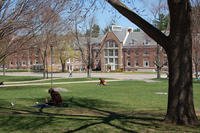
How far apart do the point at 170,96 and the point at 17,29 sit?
6.78 metres

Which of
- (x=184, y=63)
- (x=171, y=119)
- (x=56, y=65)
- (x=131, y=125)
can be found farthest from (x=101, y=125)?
(x=56, y=65)

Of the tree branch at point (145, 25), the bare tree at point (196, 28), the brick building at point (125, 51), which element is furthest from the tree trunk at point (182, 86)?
the brick building at point (125, 51)

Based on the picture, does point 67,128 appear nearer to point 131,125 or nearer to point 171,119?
point 131,125

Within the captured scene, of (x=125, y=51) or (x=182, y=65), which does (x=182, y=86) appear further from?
(x=125, y=51)

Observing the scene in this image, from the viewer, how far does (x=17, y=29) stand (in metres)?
15.9

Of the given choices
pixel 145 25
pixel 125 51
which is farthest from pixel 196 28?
pixel 125 51

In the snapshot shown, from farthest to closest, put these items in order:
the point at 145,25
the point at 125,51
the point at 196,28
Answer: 1. the point at 125,51
2. the point at 196,28
3. the point at 145,25

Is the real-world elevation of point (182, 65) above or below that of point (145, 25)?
below

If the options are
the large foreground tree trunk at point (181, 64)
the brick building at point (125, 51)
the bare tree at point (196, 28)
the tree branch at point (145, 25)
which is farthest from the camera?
the brick building at point (125, 51)

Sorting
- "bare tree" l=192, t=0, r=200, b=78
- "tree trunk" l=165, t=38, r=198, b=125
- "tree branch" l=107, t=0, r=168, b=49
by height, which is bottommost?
"tree trunk" l=165, t=38, r=198, b=125

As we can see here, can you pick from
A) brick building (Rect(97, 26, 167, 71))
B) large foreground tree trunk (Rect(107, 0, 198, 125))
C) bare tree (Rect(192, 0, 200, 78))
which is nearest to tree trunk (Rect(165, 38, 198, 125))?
large foreground tree trunk (Rect(107, 0, 198, 125))

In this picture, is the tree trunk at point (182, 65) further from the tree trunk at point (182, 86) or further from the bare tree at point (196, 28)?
the bare tree at point (196, 28)

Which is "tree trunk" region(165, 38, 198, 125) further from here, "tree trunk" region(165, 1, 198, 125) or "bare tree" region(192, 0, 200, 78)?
"bare tree" region(192, 0, 200, 78)

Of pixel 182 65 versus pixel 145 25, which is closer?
pixel 182 65
